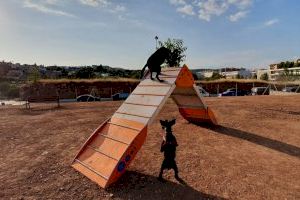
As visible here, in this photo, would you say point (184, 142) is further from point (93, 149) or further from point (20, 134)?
point (20, 134)

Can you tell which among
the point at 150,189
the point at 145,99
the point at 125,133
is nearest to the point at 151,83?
the point at 145,99

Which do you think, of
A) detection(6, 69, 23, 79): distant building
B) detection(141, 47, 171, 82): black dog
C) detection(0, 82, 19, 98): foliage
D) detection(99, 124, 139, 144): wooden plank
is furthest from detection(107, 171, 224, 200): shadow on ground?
detection(6, 69, 23, 79): distant building

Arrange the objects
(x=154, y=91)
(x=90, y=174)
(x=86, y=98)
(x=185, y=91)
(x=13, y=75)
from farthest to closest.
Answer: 1. (x=13, y=75)
2. (x=86, y=98)
3. (x=185, y=91)
4. (x=154, y=91)
5. (x=90, y=174)

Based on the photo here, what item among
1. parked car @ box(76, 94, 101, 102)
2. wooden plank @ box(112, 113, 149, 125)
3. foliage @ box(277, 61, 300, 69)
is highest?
foliage @ box(277, 61, 300, 69)

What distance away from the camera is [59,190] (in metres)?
6.34

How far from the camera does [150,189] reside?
627 cm

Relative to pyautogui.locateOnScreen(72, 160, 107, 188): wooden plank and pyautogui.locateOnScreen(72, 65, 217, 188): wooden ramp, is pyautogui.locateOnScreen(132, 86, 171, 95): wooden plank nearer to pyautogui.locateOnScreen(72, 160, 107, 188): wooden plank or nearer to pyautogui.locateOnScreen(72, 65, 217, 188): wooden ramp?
pyautogui.locateOnScreen(72, 65, 217, 188): wooden ramp

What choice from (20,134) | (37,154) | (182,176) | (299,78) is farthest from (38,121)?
(299,78)

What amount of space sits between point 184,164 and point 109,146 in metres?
2.03

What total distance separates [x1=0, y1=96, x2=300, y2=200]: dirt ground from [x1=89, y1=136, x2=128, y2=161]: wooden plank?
64 centimetres

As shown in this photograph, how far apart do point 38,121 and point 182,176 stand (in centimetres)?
1029

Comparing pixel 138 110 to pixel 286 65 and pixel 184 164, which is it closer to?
pixel 184 164

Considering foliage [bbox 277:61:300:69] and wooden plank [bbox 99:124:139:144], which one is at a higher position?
foliage [bbox 277:61:300:69]

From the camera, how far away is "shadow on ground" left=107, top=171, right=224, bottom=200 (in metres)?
5.95
